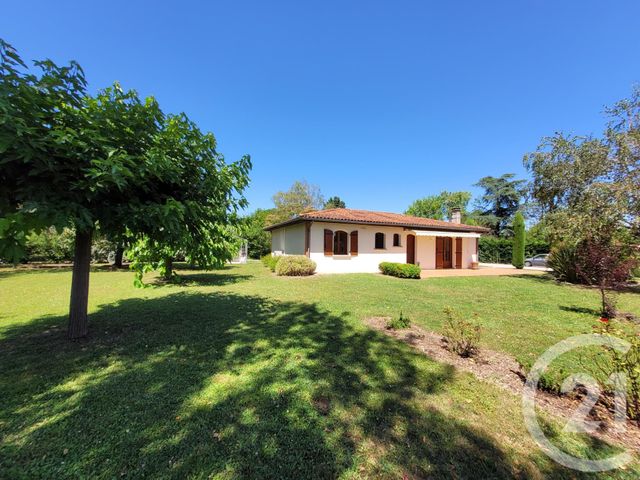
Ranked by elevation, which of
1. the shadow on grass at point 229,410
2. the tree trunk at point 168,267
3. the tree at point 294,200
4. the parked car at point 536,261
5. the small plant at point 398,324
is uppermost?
the tree at point 294,200

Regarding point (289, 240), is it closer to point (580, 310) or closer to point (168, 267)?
point (168, 267)

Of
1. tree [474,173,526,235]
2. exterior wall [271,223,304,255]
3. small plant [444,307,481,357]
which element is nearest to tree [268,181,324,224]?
exterior wall [271,223,304,255]

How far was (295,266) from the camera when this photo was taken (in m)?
15.1

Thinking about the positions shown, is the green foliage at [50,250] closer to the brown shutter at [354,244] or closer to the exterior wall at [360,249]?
the exterior wall at [360,249]

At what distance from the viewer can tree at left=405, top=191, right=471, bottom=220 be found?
55219 mm

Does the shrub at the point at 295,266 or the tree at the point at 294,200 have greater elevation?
the tree at the point at 294,200

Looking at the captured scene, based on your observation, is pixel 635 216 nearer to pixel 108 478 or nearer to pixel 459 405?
pixel 459 405

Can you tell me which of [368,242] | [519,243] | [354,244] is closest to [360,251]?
[354,244]

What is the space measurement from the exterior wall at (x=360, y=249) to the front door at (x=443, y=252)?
1.68 ft

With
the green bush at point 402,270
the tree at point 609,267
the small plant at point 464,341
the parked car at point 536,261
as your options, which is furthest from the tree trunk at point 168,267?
the parked car at point 536,261

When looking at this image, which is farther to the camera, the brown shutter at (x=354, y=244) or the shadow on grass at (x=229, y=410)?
the brown shutter at (x=354, y=244)

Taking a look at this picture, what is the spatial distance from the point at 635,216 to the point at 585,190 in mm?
2196

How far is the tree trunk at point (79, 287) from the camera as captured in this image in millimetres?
5000

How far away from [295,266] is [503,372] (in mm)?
11864
